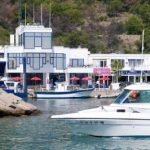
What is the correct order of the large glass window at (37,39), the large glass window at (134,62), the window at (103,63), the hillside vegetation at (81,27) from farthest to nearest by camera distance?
the hillside vegetation at (81,27) < the window at (103,63) < the large glass window at (134,62) < the large glass window at (37,39)

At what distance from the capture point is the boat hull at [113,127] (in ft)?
144

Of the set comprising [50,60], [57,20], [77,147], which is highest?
[57,20]

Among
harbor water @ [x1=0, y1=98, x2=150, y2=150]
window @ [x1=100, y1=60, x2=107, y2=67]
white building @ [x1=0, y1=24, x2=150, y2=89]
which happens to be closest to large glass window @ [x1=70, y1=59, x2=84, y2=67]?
white building @ [x1=0, y1=24, x2=150, y2=89]

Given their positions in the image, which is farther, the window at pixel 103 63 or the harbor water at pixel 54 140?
the window at pixel 103 63

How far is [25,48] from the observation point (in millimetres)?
120688

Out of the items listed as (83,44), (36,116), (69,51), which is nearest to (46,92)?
(69,51)

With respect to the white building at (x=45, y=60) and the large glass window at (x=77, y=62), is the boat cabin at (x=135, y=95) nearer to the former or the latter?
the white building at (x=45, y=60)

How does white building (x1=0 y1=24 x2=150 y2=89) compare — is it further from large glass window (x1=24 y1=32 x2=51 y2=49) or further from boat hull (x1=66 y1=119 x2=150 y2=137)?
boat hull (x1=66 y1=119 x2=150 y2=137)

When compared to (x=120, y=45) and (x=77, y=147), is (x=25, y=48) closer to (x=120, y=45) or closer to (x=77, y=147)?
(x=120, y=45)

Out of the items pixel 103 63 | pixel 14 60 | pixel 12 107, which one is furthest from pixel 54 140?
pixel 103 63

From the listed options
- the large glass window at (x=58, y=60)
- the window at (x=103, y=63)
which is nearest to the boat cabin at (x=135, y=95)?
the large glass window at (x=58, y=60)

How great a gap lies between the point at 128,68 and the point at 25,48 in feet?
66.3

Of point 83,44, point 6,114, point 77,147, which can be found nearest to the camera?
point 77,147

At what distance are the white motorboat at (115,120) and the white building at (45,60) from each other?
73.7m
